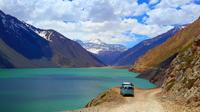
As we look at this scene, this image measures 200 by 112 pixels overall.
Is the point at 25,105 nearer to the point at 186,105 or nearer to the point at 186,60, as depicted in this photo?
the point at 186,60

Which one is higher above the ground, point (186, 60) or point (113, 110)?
point (186, 60)

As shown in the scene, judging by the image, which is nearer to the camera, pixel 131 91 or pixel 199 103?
pixel 199 103

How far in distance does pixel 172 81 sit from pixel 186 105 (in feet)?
80.5

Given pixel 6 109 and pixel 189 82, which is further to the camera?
pixel 6 109

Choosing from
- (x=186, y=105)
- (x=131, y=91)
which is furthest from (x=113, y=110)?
(x=131, y=91)

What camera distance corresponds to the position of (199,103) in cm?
4859

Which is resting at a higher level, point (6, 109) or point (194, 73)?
point (194, 73)

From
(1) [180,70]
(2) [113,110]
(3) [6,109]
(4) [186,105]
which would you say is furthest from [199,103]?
(3) [6,109]

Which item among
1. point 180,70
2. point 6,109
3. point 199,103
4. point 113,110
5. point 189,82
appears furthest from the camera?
point 6,109

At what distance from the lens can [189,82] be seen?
5950 centimetres

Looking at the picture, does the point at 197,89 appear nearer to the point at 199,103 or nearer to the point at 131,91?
the point at 199,103

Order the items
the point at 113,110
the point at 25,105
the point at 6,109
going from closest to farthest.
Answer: the point at 113,110 → the point at 6,109 → the point at 25,105

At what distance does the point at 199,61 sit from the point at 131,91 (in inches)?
748

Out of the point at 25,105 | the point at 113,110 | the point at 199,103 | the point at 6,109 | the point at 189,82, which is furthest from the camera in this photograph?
the point at 25,105
